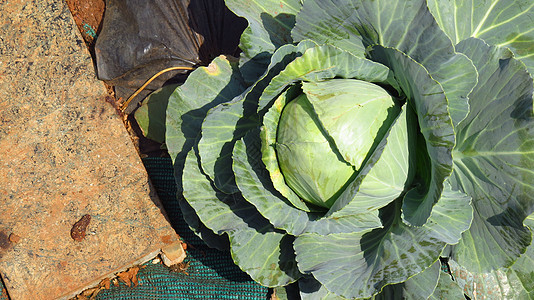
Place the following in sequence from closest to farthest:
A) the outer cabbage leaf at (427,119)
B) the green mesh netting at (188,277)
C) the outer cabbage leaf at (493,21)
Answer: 1. the outer cabbage leaf at (427,119)
2. the outer cabbage leaf at (493,21)
3. the green mesh netting at (188,277)

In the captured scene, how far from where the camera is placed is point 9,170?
283cm

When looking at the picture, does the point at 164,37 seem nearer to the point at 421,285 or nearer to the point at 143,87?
the point at 143,87

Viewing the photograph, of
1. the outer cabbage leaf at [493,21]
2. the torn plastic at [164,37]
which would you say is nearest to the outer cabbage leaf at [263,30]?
the outer cabbage leaf at [493,21]

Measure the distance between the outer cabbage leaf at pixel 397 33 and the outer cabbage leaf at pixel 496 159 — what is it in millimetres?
119

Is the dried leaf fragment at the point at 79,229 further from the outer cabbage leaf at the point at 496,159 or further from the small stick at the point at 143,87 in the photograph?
the outer cabbage leaf at the point at 496,159

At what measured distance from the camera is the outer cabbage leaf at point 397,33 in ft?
5.52

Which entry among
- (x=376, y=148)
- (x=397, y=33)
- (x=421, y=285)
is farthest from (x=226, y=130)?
(x=421, y=285)

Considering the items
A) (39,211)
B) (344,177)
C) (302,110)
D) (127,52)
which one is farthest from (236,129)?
(39,211)

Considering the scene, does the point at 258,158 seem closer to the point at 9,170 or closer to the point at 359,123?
the point at 359,123

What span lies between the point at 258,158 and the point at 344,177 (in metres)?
0.40

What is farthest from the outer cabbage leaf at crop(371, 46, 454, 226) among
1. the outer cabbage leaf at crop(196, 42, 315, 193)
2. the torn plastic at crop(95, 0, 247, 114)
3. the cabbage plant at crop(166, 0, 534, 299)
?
the torn plastic at crop(95, 0, 247, 114)

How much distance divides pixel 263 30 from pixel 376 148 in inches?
31.7

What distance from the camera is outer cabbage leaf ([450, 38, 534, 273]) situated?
164 centimetres

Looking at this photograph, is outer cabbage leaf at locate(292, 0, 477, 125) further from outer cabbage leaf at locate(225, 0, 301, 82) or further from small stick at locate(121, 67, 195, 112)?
small stick at locate(121, 67, 195, 112)
